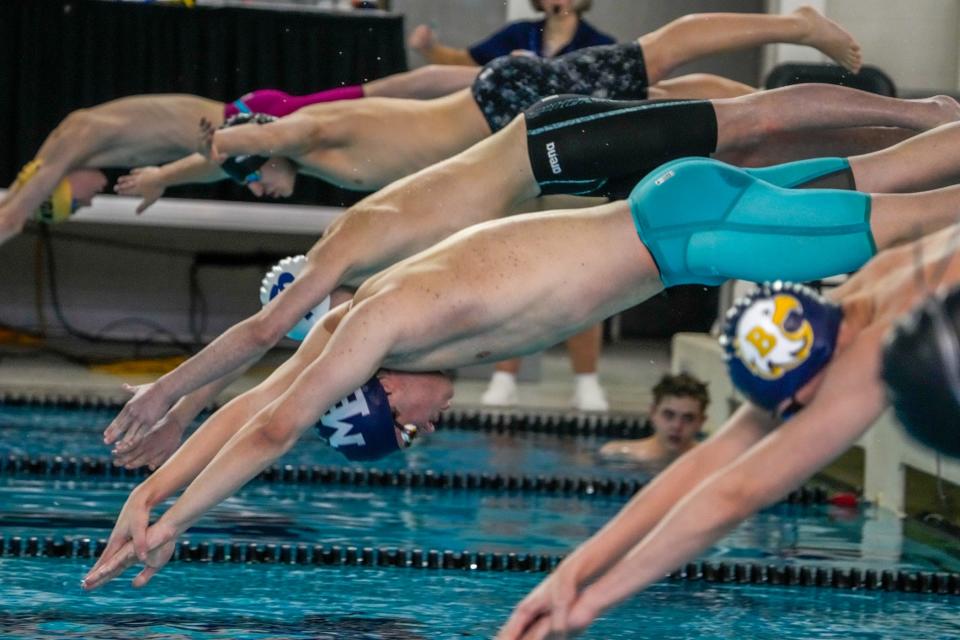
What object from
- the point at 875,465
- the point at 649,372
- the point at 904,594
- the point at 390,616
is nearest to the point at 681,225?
the point at 390,616

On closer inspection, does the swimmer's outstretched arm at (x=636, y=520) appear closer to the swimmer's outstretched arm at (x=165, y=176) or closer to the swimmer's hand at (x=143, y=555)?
the swimmer's hand at (x=143, y=555)

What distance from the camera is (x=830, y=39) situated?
5.57 m

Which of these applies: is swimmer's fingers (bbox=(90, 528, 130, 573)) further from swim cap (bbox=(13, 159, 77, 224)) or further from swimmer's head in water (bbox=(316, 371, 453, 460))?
swim cap (bbox=(13, 159, 77, 224))

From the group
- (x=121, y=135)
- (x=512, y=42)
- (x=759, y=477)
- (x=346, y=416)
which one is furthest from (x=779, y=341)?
(x=512, y=42)

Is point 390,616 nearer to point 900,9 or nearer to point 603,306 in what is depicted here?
point 603,306

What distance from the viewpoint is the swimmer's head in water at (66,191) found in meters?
6.44

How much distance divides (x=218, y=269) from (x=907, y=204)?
8.08 m

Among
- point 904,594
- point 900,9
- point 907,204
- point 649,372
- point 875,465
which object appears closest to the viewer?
point 907,204

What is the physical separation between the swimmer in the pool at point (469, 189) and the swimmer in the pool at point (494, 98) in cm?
61

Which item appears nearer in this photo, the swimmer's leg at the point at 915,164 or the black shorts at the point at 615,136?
the swimmer's leg at the point at 915,164

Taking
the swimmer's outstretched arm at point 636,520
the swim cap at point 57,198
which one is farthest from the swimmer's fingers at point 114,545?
the swim cap at point 57,198

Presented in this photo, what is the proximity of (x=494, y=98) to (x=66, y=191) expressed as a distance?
1.85 meters

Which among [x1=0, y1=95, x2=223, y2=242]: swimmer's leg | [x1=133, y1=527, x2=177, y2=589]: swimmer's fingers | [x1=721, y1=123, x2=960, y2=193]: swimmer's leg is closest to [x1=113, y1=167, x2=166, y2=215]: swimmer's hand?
[x1=0, y1=95, x2=223, y2=242]: swimmer's leg

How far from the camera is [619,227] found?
14.1ft
